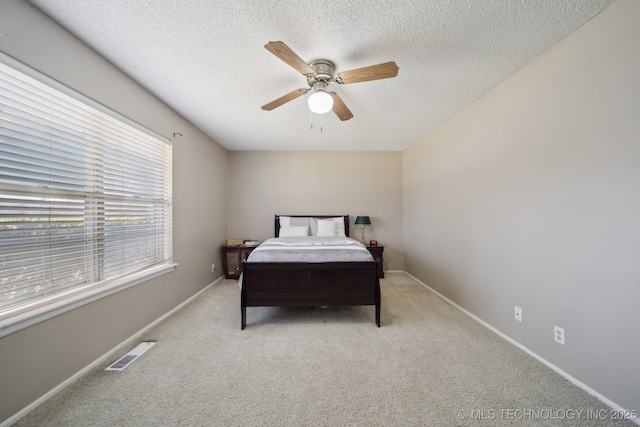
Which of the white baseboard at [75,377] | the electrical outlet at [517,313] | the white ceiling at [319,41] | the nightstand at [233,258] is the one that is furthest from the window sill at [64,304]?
the electrical outlet at [517,313]

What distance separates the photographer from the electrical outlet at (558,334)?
5.13 feet

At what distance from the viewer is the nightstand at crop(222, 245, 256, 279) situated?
12.5 feet

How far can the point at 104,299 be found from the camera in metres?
1.74

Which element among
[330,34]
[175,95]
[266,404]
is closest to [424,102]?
[330,34]

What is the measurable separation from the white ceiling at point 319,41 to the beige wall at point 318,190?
1.76 meters

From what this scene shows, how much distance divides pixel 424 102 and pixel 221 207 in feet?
11.7

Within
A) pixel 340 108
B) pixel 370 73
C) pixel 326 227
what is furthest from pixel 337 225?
pixel 370 73

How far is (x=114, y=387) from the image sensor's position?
4.82 ft

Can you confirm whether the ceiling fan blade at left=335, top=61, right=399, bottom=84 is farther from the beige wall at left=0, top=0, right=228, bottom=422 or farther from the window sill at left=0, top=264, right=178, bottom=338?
the window sill at left=0, top=264, right=178, bottom=338

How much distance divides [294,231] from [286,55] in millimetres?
2873

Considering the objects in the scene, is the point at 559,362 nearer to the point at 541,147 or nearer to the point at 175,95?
the point at 541,147

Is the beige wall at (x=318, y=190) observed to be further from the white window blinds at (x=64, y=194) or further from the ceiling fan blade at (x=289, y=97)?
the ceiling fan blade at (x=289, y=97)

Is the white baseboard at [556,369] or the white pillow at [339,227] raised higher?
the white pillow at [339,227]

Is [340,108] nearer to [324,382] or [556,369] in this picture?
[324,382]
